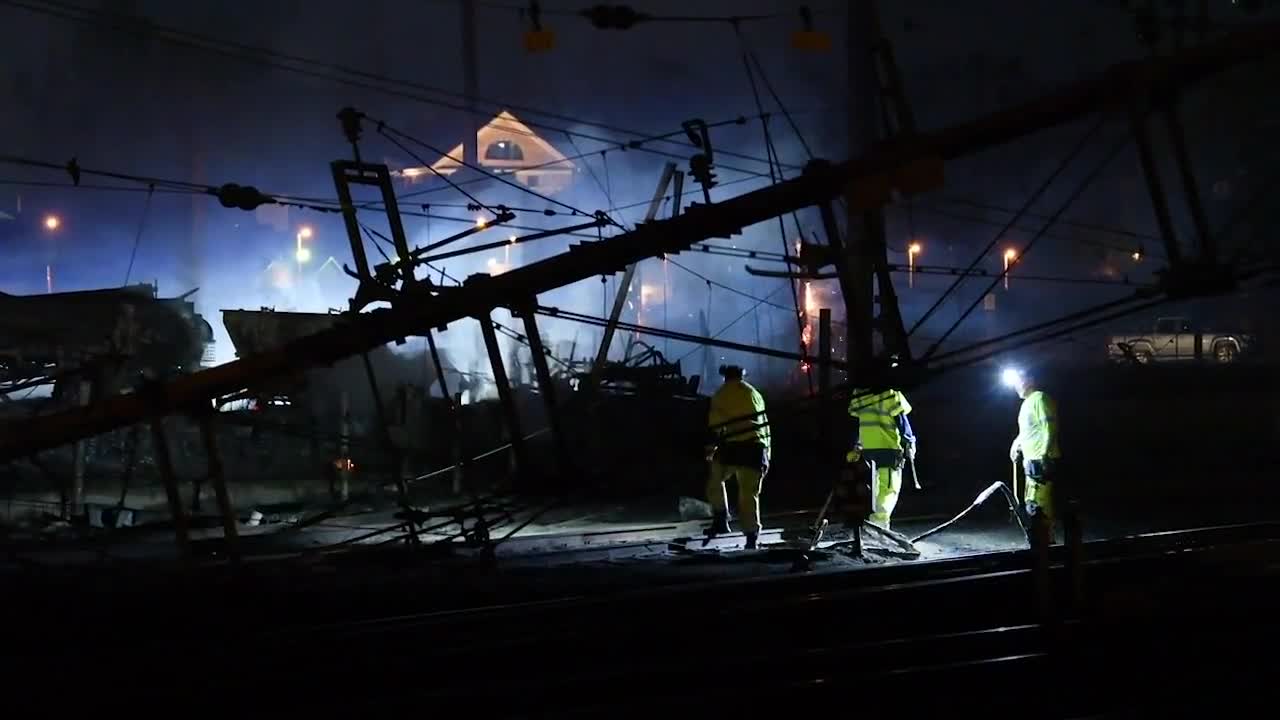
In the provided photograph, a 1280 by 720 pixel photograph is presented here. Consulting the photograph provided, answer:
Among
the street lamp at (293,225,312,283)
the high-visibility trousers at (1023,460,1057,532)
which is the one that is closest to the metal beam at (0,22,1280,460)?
the high-visibility trousers at (1023,460,1057,532)

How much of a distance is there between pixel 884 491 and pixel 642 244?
6097 mm

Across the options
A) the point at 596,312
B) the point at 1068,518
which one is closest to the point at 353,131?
the point at 1068,518

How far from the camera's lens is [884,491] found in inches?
475

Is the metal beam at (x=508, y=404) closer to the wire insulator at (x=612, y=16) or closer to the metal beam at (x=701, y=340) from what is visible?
the metal beam at (x=701, y=340)

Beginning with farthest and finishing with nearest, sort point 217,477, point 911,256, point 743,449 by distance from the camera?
point 911,256, point 743,449, point 217,477

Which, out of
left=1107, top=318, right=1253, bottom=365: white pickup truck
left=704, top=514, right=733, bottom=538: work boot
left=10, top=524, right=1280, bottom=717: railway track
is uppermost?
left=1107, top=318, right=1253, bottom=365: white pickup truck

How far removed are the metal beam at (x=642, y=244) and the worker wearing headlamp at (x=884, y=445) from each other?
486 centimetres

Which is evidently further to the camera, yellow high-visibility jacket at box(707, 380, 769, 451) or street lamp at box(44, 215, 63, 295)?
street lamp at box(44, 215, 63, 295)

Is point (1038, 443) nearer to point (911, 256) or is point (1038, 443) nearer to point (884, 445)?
point (884, 445)

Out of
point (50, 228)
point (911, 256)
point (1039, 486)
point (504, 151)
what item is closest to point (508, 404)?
point (1039, 486)

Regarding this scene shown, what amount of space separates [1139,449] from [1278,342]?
774 inches

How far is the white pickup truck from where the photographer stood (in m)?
34.2

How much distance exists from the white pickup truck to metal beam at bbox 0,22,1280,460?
2921 cm

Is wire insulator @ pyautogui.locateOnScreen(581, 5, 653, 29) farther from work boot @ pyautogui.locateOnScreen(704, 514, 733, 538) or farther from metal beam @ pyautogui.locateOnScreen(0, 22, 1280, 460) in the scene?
work boot @ pyautogui.locateOnScreen(704, 514, 733, 538)
